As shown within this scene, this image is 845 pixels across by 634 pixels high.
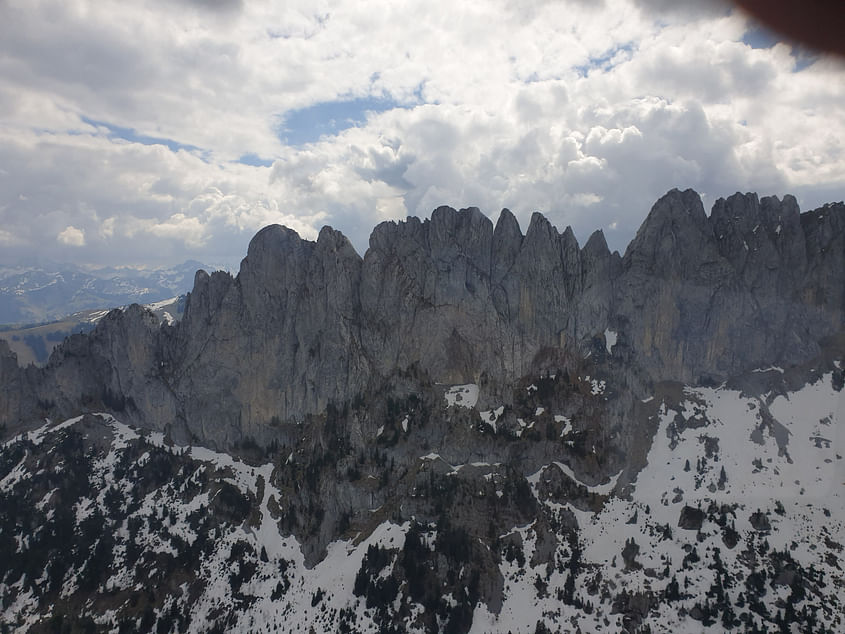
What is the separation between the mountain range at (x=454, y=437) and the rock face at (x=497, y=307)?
0.52m

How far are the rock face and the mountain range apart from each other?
0.52m

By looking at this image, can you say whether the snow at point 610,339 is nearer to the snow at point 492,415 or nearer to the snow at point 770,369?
the snow at point 492,415

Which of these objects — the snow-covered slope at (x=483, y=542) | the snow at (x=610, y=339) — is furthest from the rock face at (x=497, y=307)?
the snow-covered slope at (x=483, y=542)

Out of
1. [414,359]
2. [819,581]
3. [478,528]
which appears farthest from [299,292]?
[819,581]

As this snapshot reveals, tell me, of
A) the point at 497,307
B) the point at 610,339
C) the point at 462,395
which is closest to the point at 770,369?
the point at 610,339

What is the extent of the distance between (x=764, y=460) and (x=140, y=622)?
113456 mm

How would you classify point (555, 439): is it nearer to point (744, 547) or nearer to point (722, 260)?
point (744, 547)

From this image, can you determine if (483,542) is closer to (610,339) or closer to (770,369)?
(610,339)

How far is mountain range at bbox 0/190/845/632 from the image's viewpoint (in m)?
81.0

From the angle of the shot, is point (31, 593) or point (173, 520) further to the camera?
point (173, 520)

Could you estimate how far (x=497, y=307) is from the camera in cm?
11231

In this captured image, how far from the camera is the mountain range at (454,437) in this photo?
81.0 meters

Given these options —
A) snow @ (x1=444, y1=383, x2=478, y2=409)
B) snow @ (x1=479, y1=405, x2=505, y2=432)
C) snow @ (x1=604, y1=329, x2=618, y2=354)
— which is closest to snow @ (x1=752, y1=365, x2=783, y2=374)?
snow @ (x1=604, y1=329, x2=618, y2=354)

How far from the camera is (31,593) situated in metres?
89.0
